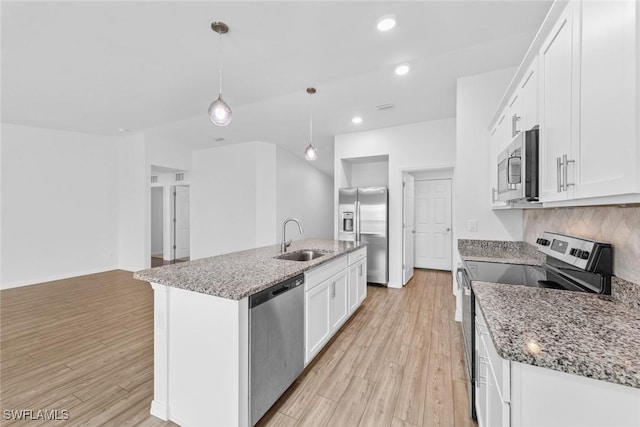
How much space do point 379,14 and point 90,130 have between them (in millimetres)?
→ 5718

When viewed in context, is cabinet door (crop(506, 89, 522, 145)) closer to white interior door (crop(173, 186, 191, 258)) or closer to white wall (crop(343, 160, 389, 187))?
white wall (crop(343, 160, 389, 187))

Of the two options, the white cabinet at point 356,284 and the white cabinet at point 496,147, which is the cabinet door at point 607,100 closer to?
the white cabinet at point 496,147

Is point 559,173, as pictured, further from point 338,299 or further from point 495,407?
point 338,299

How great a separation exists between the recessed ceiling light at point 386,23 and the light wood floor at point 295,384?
2.86m

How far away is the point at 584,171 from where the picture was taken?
0.98m

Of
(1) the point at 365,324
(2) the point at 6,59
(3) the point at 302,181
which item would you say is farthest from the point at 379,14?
(3) the point at 302,181

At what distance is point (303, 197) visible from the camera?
6750mm

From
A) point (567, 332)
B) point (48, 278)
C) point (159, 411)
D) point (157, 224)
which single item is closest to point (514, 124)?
point (567, 332)

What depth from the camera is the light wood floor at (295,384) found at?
66.5 inches

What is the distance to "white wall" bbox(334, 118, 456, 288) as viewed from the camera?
13.6ft

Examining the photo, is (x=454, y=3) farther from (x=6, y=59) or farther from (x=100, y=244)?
(x=100, y=244)

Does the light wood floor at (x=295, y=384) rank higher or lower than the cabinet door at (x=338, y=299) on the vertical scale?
lower

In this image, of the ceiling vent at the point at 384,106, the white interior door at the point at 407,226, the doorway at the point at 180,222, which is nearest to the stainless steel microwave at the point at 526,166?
the ceiling vent at the point at 384,106

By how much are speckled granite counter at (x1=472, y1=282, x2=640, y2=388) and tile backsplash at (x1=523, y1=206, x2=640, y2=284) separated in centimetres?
19
